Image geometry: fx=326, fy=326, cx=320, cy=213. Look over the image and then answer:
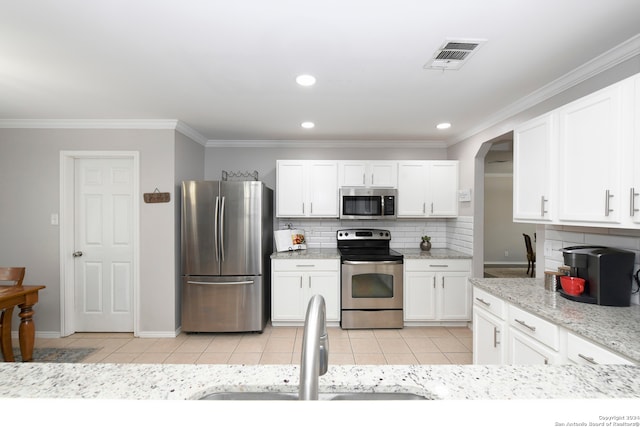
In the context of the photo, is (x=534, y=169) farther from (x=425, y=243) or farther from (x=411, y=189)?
(x=425, y=243)

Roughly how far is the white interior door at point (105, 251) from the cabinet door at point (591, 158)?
408cm

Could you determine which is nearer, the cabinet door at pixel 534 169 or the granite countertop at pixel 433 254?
the cabinet door at pixel 534 169

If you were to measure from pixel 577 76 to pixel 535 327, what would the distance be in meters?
1.77

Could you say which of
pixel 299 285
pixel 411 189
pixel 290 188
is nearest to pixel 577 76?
pixel 411 189

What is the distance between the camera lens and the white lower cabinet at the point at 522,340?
1.58 m

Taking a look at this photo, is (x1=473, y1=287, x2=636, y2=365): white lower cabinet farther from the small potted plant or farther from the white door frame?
the white door frame

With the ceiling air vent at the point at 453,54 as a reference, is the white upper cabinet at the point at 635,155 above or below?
below

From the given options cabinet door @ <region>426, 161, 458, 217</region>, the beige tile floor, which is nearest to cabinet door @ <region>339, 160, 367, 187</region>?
cabinet door @ <region>426, 161, 458, 217</region>

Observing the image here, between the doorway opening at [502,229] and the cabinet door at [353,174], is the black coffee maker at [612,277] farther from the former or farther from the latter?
the doorway opening at [502,229]

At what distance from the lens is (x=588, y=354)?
1.55 m

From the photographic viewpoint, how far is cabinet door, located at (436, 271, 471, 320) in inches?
155

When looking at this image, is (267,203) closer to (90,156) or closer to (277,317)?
(277,317)

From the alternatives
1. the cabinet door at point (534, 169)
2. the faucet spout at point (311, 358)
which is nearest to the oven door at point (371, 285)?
the cabinet door at point (534, 169)

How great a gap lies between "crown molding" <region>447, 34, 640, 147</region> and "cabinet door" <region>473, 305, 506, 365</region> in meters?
1.79
